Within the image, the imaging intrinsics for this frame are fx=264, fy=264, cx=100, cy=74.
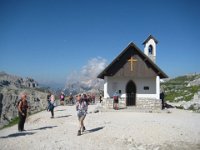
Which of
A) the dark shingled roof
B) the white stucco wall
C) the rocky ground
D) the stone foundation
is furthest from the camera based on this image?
the white stucco wall

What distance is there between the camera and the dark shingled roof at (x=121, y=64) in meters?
27.0

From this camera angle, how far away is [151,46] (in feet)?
101

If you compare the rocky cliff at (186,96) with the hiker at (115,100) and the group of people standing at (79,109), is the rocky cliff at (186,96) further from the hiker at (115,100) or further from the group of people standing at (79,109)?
the group of people standing at (79,109)

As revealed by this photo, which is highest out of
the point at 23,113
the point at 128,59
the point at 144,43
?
the point at 144,43

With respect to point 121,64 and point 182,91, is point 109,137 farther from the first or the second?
point 182,91

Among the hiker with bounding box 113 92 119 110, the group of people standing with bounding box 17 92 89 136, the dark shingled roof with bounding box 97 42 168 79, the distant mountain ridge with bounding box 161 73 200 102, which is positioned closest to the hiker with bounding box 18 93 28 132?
the group of people standing with bounding box 17 92 89 136

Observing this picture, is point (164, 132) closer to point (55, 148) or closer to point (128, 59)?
point (55, 148)

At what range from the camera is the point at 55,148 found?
38.5ft

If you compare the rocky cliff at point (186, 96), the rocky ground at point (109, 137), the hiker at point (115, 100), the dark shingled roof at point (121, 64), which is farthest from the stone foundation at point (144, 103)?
the rocky ground at point (109, 137)

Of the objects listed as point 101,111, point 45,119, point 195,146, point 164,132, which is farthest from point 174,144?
point 101,111

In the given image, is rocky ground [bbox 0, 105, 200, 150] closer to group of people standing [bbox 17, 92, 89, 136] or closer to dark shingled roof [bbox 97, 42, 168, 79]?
group of people standing [bbox 17, 92, 89, 136]

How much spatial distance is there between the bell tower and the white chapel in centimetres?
299

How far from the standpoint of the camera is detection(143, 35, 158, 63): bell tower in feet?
100

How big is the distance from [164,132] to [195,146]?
2.78 meters
